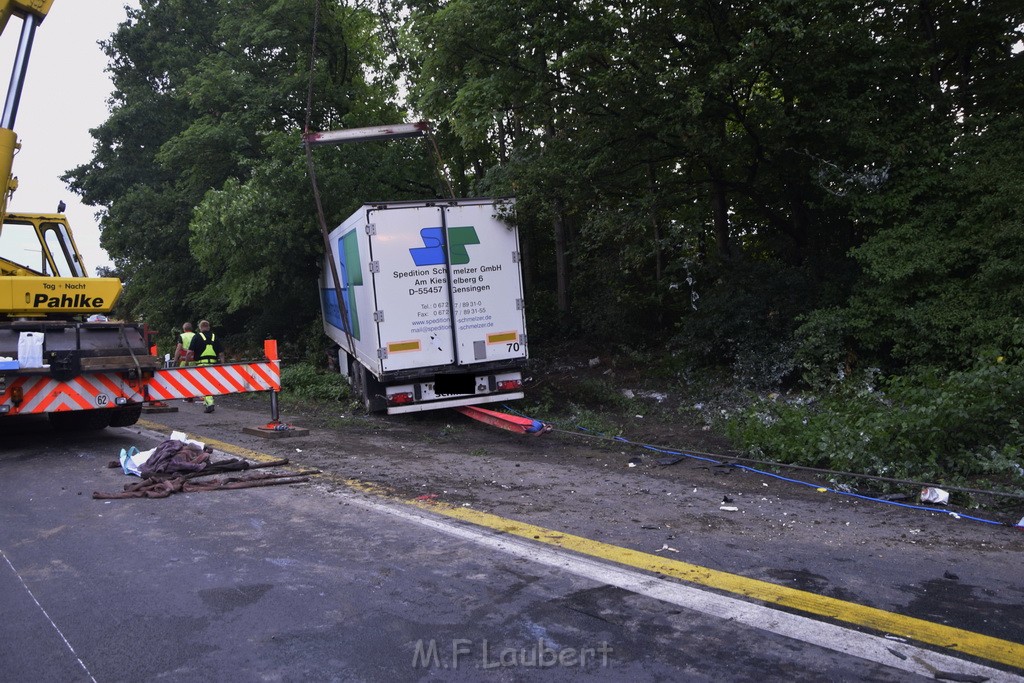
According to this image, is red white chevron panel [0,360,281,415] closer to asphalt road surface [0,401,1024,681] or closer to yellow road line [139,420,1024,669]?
asphalt road surface [0,401,1024,681]

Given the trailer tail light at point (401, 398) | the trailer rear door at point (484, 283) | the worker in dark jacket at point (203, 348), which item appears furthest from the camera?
the worker in dark jacket at point (203, 348)

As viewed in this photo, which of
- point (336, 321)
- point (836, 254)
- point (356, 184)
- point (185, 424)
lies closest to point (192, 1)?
point (356, 184)

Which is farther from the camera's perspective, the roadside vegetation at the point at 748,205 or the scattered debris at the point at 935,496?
the roadside vegetation at the point at 748,205

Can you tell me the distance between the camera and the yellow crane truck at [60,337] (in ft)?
31.5

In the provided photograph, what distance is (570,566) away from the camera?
505 centimetres

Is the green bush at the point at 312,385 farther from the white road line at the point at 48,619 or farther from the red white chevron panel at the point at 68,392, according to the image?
the white road line at the point at 48,619

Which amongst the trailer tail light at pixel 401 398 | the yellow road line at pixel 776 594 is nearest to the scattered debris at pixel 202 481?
the yellow road line at pixel 776 594

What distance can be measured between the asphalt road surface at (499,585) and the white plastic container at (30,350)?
2236 millimetres

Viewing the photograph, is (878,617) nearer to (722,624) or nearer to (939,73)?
(722,624)

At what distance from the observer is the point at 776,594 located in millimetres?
4523

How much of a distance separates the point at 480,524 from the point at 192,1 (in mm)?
27434

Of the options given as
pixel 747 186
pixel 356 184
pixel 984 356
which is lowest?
pixel 984 356

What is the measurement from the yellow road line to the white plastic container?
587cm

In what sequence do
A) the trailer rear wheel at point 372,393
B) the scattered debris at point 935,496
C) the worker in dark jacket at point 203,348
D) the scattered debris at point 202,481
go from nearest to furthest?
the scattered debris at point 935,496 < the scattered debris at point 202,481 < the trailer rear wheel at point 372,393 < the worker in dark jacket at point 203,348
